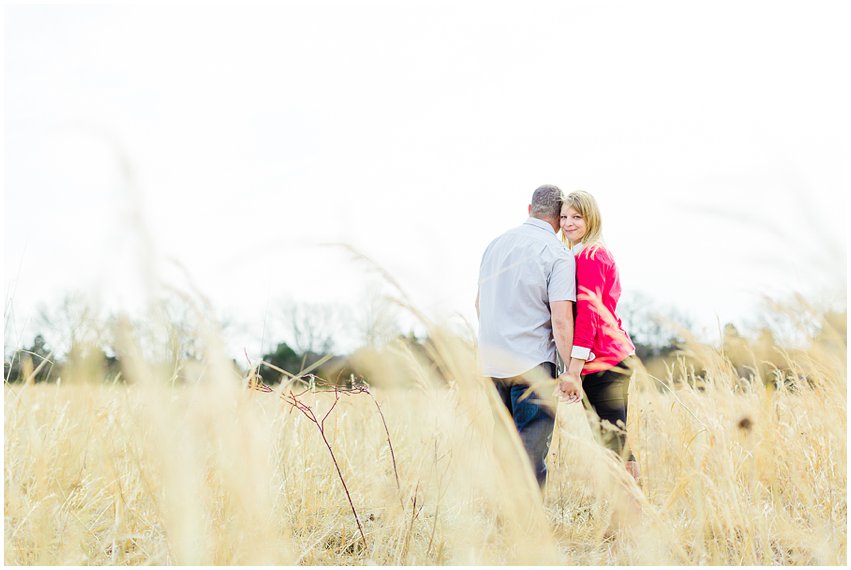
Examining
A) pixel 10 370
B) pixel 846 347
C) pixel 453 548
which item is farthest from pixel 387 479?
pixel 846 347

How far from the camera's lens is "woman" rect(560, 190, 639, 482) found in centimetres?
253

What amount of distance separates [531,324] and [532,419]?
13.8 inches

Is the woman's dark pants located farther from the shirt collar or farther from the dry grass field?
the shirt collar

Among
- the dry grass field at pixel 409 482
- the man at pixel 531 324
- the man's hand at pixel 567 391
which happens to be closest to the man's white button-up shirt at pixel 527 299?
the man at pixel 531 324

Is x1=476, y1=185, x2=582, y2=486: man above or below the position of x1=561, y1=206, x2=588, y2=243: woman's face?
below

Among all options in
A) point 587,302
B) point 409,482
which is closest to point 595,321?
point 587,302

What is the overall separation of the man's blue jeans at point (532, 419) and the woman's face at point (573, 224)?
504 millimetres

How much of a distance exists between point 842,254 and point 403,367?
1231 millimetres

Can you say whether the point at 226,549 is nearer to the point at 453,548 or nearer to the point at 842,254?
the point at 453,548

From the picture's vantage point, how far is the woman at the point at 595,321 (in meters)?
2.53

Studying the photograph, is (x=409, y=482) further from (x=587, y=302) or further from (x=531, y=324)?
(x=587, y=302)

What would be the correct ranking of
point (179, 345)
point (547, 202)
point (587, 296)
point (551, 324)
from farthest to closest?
point (547, 202)
point (551, 324)
point (587, 296)
point (179, 345)

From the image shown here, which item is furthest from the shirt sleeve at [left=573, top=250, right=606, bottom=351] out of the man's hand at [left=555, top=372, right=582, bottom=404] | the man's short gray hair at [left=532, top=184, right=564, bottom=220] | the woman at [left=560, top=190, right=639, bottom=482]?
the man's short gray hair at [left=532, top=184, right=564, bottom=220]

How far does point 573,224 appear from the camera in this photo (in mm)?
2695
